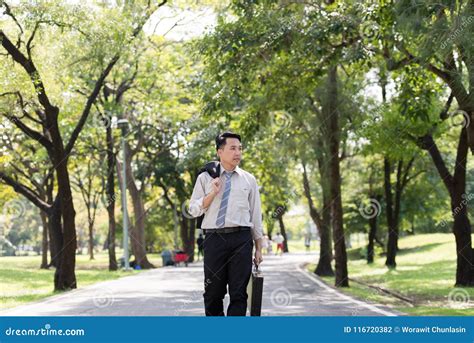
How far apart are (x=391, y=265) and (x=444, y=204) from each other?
11.6 metres

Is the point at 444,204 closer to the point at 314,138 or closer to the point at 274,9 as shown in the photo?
the point at 314,138

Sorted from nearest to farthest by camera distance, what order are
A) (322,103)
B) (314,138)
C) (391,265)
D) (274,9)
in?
(274,9) < (322,103) < (314,138) < (391,265)

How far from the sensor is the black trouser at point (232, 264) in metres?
6.12

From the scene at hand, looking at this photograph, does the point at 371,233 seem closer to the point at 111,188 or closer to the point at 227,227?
the point at 111,188

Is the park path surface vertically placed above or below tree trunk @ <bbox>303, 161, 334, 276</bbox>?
below

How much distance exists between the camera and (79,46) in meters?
21.3

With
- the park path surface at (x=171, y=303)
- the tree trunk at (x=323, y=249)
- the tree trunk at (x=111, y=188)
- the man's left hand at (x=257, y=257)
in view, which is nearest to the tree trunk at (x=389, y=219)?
the tree trunk at (x=323, y=249)

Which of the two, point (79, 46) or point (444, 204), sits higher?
point (79, 46)

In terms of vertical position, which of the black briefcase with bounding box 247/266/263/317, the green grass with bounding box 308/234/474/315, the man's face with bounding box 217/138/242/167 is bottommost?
the green grass with bounding box 308/234/474/315

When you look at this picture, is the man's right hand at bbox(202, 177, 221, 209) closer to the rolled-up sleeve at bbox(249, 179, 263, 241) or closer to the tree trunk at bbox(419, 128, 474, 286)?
the rolled-up sleeve at bbox(249, 179, 263, 241)

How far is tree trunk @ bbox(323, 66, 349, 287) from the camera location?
76.0 feet

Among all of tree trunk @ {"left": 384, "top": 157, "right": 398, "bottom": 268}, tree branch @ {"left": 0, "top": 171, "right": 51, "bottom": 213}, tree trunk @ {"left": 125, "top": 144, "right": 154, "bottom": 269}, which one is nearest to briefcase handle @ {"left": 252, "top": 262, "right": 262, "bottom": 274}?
tree branch @ {"left": 0, "top": 171, "right": 51, "bottom": 213}

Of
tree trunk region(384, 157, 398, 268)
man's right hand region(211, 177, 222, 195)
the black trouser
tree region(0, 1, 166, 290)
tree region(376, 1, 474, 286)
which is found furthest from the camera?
tree trunk region(384, 157, 398, 268)
